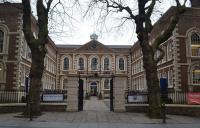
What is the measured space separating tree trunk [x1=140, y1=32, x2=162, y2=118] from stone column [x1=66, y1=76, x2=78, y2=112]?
5.57m

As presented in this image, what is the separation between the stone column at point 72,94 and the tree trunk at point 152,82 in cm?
557

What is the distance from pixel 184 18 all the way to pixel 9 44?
1862cm

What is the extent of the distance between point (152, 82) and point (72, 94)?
6.06 m

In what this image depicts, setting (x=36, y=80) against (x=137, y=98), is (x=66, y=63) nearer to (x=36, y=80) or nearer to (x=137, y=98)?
(x=137, y=98)

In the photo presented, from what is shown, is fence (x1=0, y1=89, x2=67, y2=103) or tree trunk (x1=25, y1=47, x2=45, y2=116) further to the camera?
fence (x1=0, y1=89, x2=67, y2=103)

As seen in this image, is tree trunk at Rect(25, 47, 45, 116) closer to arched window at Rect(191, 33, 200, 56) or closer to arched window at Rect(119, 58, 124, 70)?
arched window at Rect(191, 33, 200, 56)

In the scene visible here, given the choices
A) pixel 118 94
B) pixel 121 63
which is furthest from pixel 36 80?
pixel 121 63

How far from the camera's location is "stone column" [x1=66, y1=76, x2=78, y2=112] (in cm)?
2044

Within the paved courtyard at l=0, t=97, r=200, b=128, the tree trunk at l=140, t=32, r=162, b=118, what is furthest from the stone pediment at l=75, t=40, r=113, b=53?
the paved courtyard at l=0, t=97, r=200, b=128

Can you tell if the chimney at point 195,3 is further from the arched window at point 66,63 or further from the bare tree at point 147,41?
the arched window at point 66,63

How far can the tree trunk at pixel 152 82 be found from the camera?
17.1 m

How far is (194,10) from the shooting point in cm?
3064

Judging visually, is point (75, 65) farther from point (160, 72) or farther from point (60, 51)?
point (160, 72)

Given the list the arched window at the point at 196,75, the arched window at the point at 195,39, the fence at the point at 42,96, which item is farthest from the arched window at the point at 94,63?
the fence at the point at 42,96
